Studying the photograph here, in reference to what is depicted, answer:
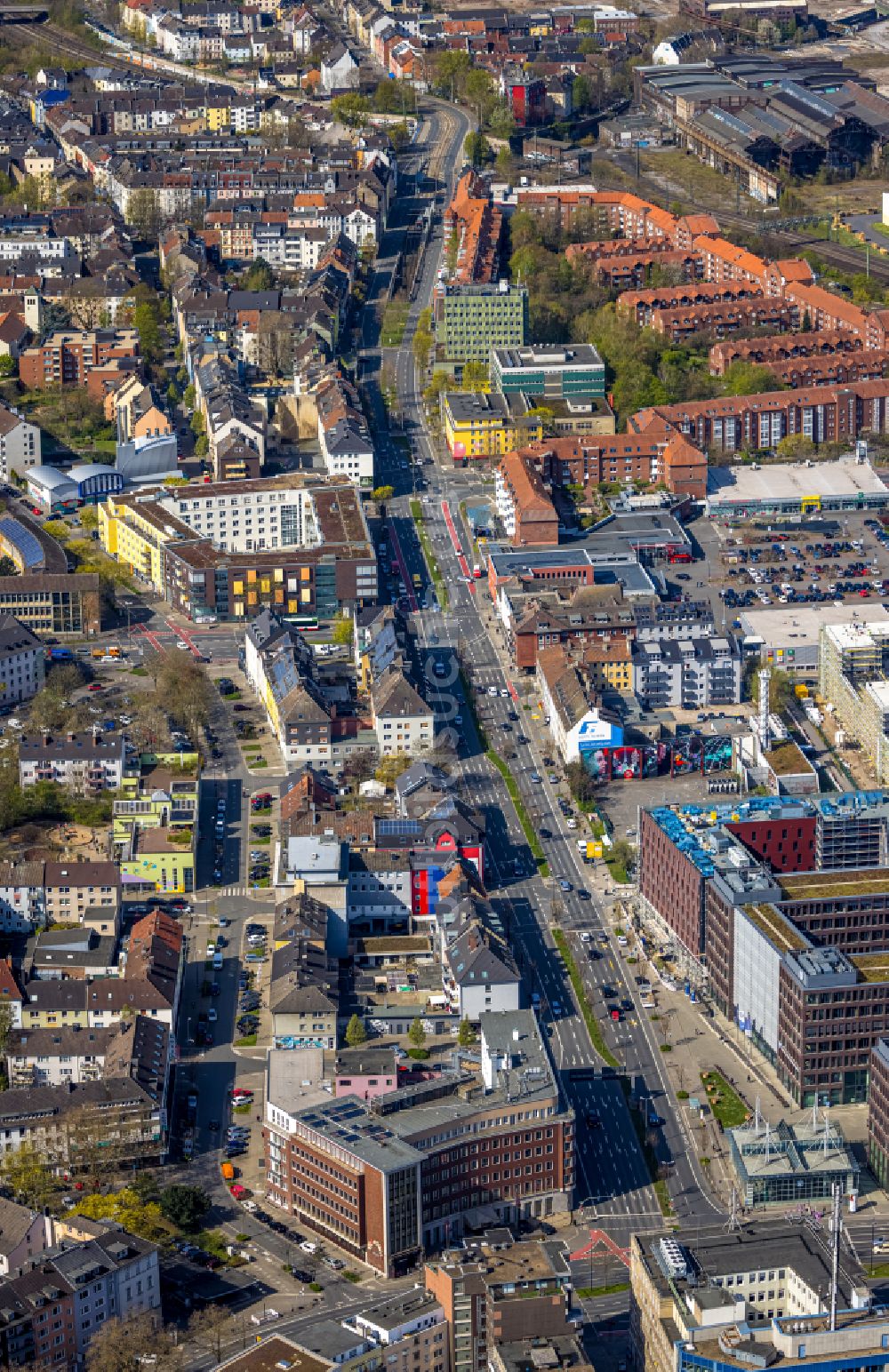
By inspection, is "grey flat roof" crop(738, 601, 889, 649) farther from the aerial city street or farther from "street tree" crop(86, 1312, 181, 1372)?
"street tree" crop(86, 1312, 181, 1372)

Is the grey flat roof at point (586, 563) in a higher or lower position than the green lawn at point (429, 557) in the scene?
higher

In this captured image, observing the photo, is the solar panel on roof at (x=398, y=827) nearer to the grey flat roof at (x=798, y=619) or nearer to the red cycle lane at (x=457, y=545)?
the grey flat roof at (x=798, y=619)

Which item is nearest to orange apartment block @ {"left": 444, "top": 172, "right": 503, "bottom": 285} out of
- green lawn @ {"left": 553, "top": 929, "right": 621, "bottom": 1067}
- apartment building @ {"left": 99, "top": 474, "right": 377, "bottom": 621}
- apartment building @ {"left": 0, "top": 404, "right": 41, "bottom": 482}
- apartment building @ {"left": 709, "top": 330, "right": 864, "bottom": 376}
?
apartment building @ {"left": 709, "top": 330, "right": 864, "bottom": 376}

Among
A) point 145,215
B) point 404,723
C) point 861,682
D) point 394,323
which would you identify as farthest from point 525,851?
point 145,215

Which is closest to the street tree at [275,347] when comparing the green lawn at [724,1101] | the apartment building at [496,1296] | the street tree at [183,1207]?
the green lawn at [724,1101]

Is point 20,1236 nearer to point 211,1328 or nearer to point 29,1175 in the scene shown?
point 29,1175

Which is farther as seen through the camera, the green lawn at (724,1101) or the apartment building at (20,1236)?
the green lawn at (724,1101)
